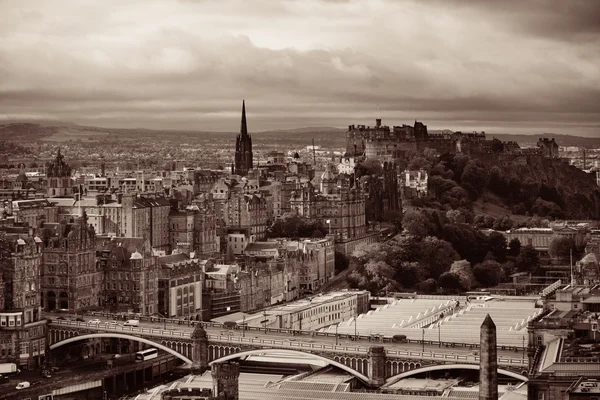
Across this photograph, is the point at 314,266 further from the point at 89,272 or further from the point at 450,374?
the point at 450,374

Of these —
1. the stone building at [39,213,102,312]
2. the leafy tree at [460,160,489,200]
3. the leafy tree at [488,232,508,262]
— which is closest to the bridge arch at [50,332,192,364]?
the stone building at [39,213,102,312]

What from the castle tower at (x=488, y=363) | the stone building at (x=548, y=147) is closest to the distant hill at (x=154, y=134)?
the stone building at (x=548, y=147)

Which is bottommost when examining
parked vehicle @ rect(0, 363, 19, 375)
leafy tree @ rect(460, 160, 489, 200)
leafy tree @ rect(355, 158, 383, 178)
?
parked vehicle @ rect(0, 363, 19, 375)

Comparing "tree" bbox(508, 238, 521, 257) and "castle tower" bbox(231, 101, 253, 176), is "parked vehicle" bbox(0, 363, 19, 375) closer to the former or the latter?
"tree" bbox(508, 238, 521, 257)

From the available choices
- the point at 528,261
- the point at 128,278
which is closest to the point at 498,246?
the point at 528,261

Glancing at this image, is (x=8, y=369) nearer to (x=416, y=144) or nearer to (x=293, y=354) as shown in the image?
(x=293, y=354)

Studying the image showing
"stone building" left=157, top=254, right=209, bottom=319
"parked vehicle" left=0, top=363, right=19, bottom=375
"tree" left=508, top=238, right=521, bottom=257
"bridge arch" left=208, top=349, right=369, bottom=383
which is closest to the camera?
"bridge arch" left=208, top=349, right=369, bottom=383

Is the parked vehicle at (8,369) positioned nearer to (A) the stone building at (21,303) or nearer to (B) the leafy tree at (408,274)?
(A) the stone building at (21,303)
